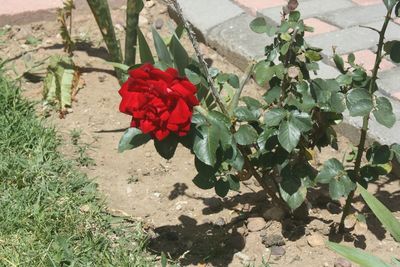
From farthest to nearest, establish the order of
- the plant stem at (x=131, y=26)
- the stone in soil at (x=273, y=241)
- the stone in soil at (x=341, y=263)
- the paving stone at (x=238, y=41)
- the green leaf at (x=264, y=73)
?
the paving stone at (x=238, y=41) < the plant stem at (x=131, y=26) < the stone in soil at (x=273, y=241) < the stone in soil at (x=341, y=263) < the green leaf at (x=264, y=73)

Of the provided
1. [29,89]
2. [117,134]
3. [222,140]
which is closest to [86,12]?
[29,89]

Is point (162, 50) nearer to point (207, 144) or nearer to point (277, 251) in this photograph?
point (207, 144)

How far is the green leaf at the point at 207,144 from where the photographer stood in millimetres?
2078

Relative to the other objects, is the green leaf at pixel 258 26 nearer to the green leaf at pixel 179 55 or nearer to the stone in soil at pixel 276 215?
the green leaf at pixel 179 55

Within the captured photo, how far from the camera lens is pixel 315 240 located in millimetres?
2619

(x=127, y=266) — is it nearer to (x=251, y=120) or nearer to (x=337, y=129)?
(x=251, y=120)

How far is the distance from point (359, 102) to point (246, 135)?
0.34 metres

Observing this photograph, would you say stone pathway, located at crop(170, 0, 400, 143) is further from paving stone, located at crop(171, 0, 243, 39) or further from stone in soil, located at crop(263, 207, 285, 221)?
stone in soil, located at crop(263, 207, 285, 221)

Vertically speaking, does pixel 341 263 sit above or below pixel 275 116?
below

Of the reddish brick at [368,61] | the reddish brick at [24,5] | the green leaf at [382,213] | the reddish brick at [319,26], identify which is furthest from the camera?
the reddish brick at [24,5]

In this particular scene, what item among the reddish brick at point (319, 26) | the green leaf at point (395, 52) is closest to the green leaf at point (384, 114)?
the green leaf at point (395, 52)

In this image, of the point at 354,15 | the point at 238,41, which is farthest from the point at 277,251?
the point at 354,15

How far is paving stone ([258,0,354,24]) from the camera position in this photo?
391 cm

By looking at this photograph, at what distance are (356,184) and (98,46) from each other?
205 centimetres
